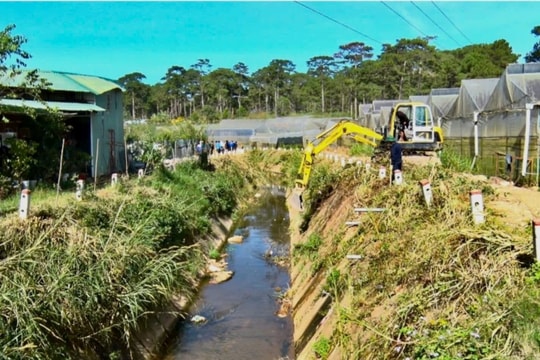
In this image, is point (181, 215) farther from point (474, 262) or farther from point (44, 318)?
point (474, 262)

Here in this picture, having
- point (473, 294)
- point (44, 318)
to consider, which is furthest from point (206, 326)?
point (473, 294)

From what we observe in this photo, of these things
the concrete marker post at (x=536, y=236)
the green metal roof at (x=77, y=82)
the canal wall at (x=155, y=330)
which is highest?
the green metal roof at (x=77, y=82)

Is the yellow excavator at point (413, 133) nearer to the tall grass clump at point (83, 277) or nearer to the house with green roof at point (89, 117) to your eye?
the tall grass clump at point (83, 277)

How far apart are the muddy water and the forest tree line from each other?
57504 millimetres

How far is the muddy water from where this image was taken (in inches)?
523

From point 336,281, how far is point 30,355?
18.7 feet

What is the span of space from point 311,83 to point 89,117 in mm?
82445

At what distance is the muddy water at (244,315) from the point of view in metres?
13.3

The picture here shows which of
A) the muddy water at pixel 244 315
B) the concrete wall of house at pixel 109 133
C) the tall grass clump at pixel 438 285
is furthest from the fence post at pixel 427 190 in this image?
the concrete wall of house at pixel 109 133

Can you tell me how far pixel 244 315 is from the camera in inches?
623

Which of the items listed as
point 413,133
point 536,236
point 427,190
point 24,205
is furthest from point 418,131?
point 536,236

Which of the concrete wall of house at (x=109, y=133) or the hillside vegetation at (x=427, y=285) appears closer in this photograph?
the hillside vegetation at (x=427, y=285)

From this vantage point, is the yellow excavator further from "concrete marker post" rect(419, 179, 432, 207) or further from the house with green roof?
the house with green roof

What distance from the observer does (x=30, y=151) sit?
1922 centimetres
